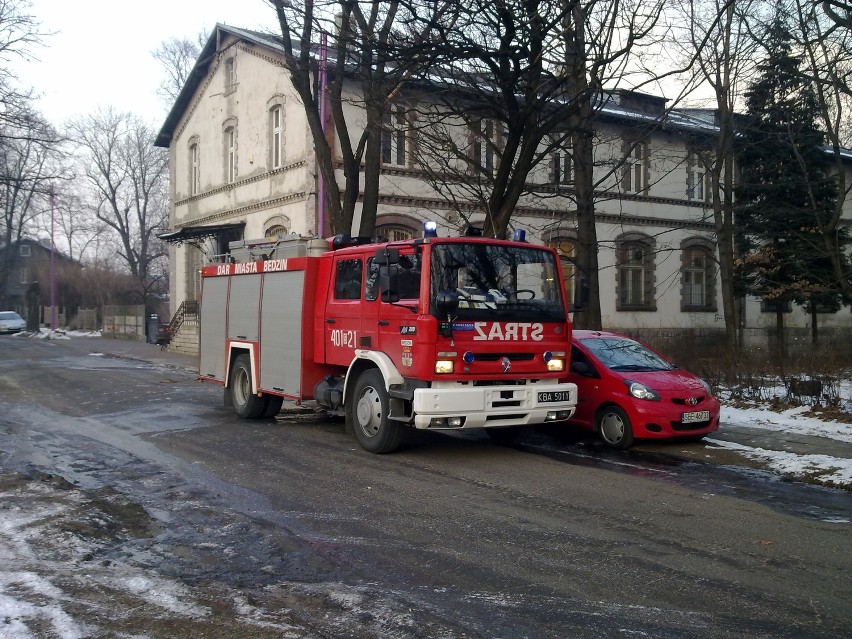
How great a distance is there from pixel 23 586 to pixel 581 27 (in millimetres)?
10240

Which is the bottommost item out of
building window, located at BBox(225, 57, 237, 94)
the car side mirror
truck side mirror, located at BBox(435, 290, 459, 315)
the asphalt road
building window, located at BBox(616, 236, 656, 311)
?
the asphalt road

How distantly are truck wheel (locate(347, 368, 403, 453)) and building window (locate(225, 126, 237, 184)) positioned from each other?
67.7 ft

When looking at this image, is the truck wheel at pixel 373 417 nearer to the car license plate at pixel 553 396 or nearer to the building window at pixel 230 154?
the car license plate at pixel 553 396

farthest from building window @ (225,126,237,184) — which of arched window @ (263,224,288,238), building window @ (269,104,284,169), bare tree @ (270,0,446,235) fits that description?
bare tree @ (270,0,446,235)

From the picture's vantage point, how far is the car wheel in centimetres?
1036

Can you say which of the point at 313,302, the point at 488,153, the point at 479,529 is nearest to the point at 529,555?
the point at 479,529

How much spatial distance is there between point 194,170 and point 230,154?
13.0ft

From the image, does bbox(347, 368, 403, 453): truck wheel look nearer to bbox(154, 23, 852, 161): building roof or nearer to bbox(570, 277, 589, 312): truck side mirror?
bbox(570, 277, 589, 312): truck side mirror

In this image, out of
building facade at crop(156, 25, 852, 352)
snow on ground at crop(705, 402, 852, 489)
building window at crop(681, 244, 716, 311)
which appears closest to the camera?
snow on ground at crop(705, 402, 852, 489)

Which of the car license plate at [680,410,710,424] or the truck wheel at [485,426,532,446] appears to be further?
the truck wheel at [485,426,532,446]

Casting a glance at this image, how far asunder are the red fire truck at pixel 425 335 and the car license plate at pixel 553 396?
2 cm

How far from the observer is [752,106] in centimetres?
2036

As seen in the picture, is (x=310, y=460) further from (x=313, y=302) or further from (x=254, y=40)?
(x=254, y=40)

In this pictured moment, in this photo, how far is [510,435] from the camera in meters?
10.9
